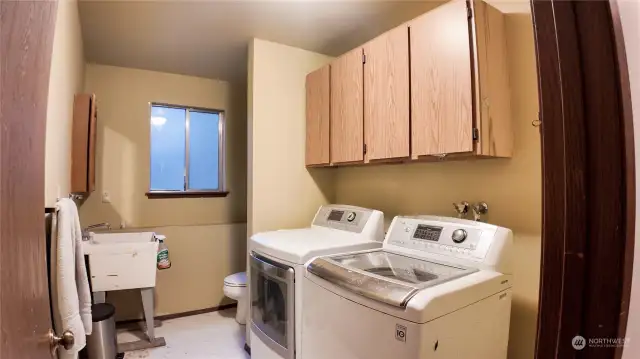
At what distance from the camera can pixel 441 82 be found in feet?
5.32

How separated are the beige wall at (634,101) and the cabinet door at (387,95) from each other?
1.24 metres

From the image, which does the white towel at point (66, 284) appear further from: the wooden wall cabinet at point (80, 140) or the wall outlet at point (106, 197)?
the wall outlet at point (106, 197)

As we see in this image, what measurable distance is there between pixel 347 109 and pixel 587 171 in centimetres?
178

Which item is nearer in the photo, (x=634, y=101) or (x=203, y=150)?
(x=634, y=101)

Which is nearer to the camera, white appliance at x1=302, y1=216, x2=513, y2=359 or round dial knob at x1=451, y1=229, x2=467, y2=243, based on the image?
white appliance at x1=302, y1=216, x2=513, y2=359

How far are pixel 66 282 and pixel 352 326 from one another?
44.7 inches

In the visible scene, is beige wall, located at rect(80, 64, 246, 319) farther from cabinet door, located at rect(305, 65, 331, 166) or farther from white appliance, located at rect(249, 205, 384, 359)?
white appliance, located at rect(249, 205, 384, 359)

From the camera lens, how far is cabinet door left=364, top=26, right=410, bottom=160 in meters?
1.83

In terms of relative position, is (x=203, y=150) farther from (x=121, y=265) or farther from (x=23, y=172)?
(x=23, y=172)

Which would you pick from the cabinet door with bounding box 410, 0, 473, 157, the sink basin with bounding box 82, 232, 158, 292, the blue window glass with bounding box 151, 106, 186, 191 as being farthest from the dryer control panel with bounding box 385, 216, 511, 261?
the blue window glass with bounding box 151, 106, 186, 191

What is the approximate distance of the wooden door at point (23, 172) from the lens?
504 millimetres

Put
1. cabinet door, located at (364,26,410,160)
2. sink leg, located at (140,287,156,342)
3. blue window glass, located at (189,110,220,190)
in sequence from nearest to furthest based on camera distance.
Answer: cabinet door, located at (364,26,410,160)
sink leg, located at (140,287,156,342)
blue window glass, located at (189,110,220,190)

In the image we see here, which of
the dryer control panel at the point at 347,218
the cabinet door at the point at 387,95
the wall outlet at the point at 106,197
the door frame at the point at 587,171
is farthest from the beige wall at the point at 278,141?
the door frame at the point at 587,171

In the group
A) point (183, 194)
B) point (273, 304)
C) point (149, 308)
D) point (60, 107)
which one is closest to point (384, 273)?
point (273, 304)
